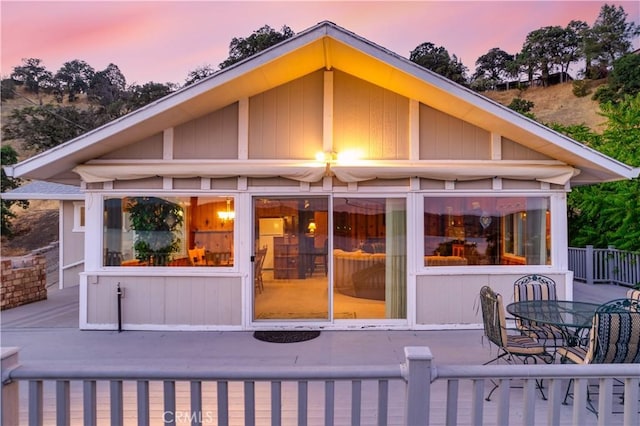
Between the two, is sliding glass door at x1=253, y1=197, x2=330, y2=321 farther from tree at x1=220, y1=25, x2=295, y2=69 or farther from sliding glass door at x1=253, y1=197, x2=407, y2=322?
tree at x1=220, y1=25, x2=295, y2=69

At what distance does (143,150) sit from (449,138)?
4680 millimetres

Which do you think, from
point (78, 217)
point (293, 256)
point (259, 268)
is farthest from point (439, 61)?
point (259, 268)

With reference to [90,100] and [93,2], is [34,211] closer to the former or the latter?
[90,100]

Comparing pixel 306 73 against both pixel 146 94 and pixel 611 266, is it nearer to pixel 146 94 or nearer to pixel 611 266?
pixel 611 266

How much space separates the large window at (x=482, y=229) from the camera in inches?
241

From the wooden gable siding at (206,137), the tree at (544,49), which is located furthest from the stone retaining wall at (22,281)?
the tree at (544,49)

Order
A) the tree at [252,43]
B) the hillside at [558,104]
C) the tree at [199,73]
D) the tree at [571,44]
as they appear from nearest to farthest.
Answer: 1. the tree at [252,43]
2. the tree at [199,73]
3. the hillside at [558,104]
4. the tree at [571,44]

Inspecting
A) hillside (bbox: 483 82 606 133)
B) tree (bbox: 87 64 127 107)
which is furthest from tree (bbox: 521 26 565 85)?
tree (bbox: 87 64 127 107)

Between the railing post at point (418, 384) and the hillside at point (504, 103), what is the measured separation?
24554mm

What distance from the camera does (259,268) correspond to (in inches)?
241

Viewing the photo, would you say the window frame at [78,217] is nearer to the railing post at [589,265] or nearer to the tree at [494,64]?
the railing post at [589,265]

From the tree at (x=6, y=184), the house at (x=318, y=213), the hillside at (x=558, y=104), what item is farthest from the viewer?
the hillside at (x=558, y=104)

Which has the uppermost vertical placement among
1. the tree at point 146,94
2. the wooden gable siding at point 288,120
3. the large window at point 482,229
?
the tree at point 146,94

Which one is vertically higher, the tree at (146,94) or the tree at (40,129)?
the tree at (146,94)
